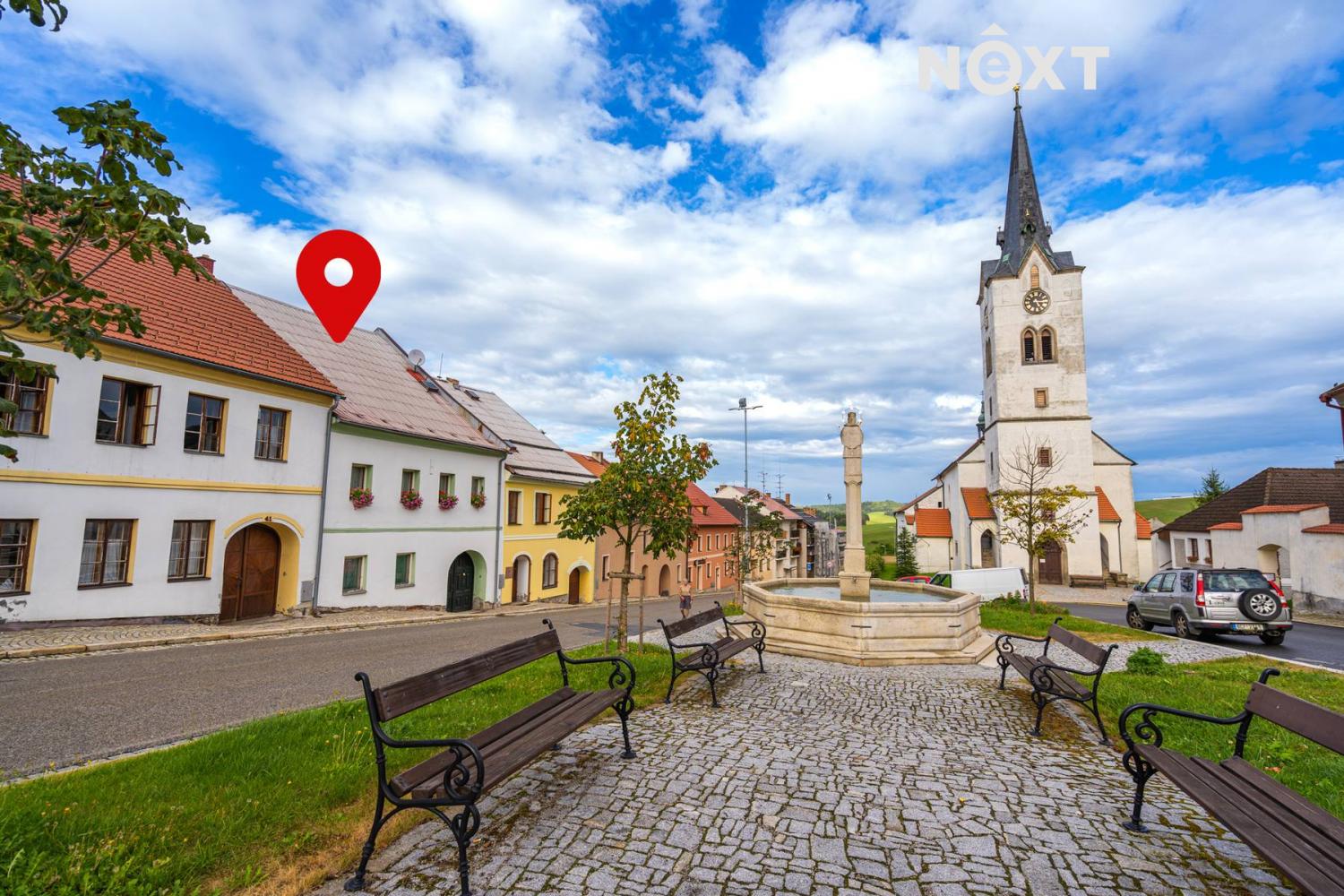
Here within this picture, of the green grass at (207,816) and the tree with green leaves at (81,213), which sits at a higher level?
the tree with green leaves at (81,213)

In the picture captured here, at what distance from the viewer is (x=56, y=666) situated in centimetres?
1013

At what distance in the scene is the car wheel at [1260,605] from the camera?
47.3ft

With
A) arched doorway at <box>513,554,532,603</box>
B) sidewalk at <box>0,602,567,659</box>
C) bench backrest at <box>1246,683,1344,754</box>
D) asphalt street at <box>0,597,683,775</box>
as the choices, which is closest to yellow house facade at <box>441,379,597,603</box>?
arched doorway at <box>513,554,532,603</box>

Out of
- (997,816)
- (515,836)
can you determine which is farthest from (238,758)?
(997,816)

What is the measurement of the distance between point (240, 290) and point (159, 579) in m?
11.2

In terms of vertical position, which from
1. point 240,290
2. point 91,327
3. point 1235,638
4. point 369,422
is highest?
point 240,290

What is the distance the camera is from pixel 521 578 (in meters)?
29.0

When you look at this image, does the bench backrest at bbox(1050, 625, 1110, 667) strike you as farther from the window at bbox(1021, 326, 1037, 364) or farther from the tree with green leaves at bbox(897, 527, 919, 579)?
the tree with green leaves at bbox(897, 527, 919, 579)

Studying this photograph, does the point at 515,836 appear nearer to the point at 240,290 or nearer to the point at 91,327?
the point at 91,327

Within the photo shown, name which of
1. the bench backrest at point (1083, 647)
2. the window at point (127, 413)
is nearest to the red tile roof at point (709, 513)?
the window at point (127, 413)

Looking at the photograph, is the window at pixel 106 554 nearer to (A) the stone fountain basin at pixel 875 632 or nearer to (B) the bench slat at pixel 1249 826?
(A) the stone fountain basin at pixel 875 632

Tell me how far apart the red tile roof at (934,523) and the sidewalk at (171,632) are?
35251 millimetres

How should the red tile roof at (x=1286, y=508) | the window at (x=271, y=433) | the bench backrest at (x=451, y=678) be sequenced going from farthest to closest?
the red tile roof at (x=1286, y=508) < the window at (x=271, y=433) < the bench backrest at (x=451, y=678)

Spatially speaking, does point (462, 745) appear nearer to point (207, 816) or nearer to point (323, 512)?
point (207, 816)
